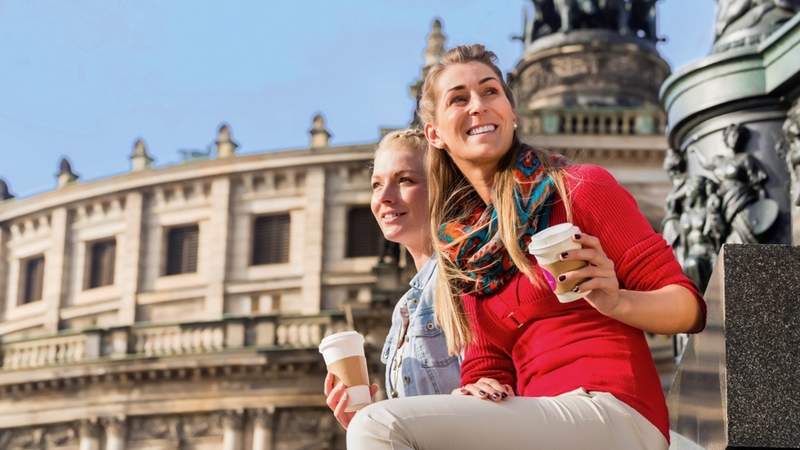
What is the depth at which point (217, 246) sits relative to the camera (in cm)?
5159

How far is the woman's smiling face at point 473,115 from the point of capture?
4.22 meters

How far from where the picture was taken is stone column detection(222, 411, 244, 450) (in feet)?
141

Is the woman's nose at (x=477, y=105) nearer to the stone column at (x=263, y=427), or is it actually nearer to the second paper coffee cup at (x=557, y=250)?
the second paper coffee cup at (x=557, y=250)

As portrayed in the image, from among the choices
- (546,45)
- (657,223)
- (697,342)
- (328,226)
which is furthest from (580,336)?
(328,226)

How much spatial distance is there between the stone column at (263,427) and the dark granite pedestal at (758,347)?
38819 millimetres

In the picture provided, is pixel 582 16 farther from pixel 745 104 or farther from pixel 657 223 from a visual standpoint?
pixel 745 104

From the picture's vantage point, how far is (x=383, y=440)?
3.58 m

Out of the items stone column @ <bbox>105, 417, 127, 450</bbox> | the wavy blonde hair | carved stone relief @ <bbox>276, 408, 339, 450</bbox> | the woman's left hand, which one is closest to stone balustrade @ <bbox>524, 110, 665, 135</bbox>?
carved stone relief @ <bbox>276, 408, 339, 450</bbox>

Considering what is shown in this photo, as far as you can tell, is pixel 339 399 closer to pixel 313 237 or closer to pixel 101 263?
pixel 313 237

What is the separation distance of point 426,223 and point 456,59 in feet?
3.80

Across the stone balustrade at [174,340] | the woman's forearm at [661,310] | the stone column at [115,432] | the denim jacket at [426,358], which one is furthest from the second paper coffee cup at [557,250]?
the stone column at [115,432]

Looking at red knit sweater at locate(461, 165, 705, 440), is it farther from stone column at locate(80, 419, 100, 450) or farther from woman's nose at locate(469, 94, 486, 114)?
stone column at locate(80, 419, 100, 450)

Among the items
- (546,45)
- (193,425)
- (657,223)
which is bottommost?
(193,425)

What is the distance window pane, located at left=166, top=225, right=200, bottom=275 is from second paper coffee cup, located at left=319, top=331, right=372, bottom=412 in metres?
48.3
